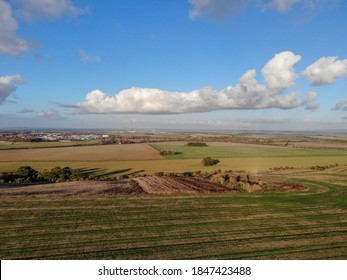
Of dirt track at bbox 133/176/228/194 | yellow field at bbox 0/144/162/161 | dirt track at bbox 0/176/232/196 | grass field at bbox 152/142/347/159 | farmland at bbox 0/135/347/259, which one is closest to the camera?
farmland at bbox 0/135/347/259

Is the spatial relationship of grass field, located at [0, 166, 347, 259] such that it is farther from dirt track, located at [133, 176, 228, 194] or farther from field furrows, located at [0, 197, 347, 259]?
dirt track, located at [133, 176, 228, 194]

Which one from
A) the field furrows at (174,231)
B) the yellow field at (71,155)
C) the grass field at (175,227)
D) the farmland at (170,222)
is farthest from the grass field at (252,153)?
the field furrows at (174,231)

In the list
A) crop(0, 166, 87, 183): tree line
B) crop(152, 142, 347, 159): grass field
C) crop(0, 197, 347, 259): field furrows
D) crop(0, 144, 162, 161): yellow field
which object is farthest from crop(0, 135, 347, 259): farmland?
crop(152, 142, 347, 159): grass field

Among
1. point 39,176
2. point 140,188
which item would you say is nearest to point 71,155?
point 39,176

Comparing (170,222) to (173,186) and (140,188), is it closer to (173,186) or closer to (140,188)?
(140,188)

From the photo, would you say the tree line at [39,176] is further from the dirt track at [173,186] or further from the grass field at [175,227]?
the grass field at [175,227]
